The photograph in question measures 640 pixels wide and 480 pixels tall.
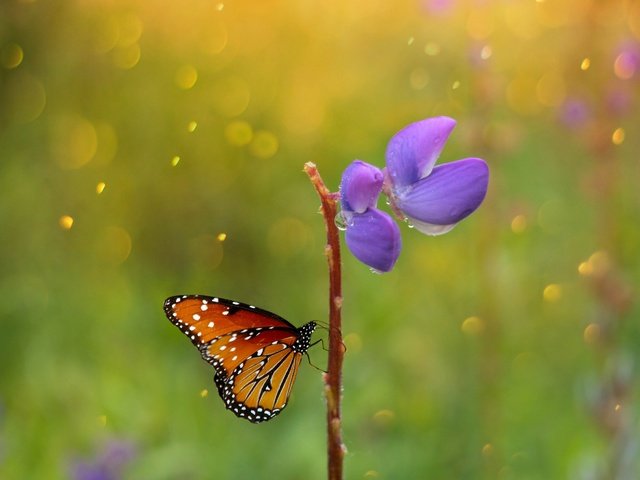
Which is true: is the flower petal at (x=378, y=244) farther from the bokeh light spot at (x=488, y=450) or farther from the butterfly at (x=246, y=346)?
the bokeh light spot at (x=488, y=450)

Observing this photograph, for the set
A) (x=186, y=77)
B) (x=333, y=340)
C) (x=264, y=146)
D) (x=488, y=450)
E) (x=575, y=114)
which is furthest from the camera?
(x=186, y=77)

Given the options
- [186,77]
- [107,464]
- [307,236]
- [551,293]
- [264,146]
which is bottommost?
[107,464]

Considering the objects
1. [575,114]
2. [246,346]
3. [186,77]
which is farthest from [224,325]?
[186,77]

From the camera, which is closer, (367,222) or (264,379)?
(367,222)

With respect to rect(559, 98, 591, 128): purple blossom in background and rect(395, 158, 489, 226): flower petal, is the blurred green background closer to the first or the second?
rect(559, 98, 591, 128): purple blossom in background

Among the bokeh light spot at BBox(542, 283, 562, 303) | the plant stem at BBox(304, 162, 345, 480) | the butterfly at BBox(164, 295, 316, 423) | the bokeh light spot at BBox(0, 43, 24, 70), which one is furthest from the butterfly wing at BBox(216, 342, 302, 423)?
the bokeh light spot at BBox(0, 43, 24, 70)

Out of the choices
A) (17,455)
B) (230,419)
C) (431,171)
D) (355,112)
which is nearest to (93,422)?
(17,455)

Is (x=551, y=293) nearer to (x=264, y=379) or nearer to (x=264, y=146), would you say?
(x=264, y=146)
